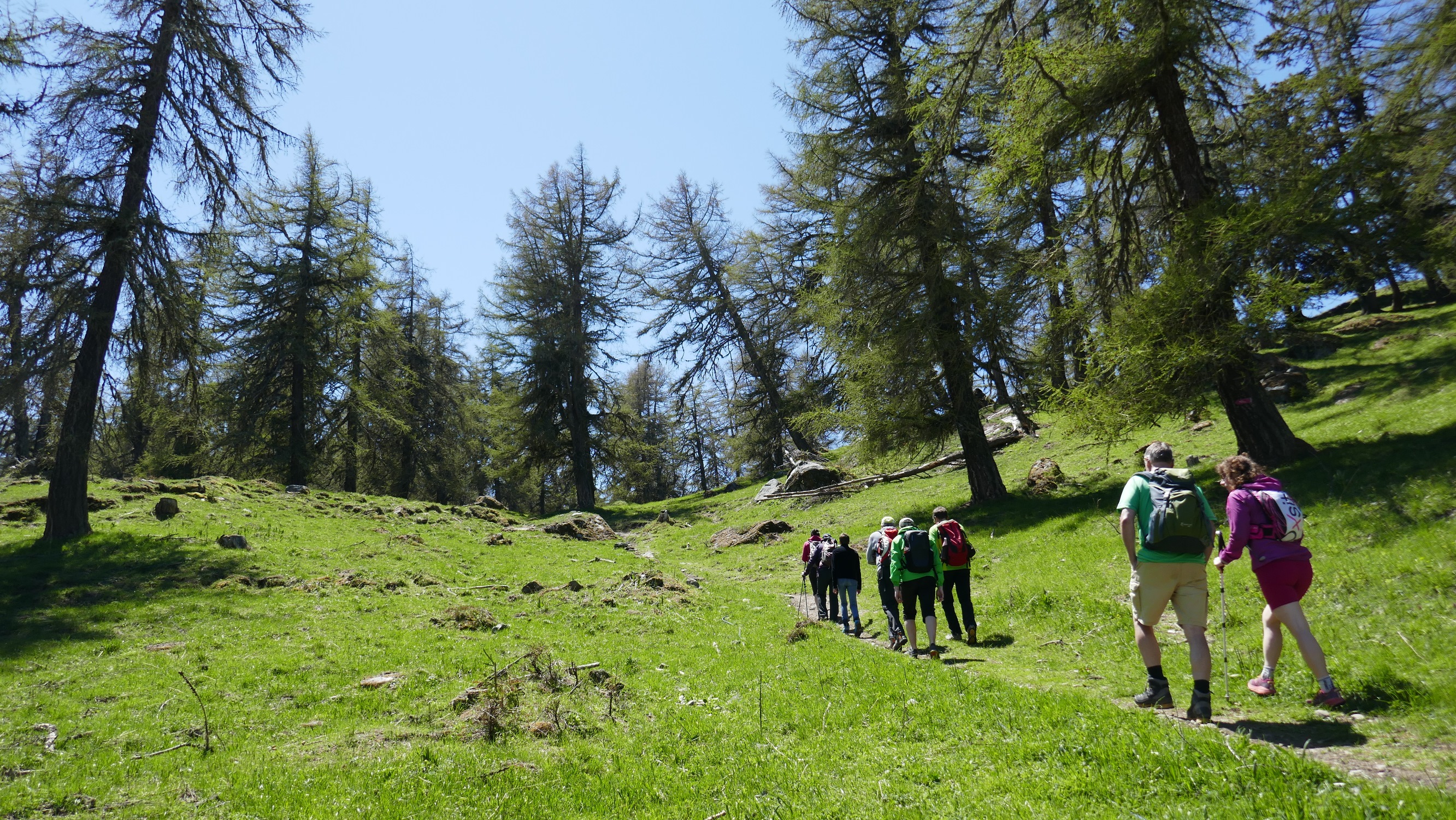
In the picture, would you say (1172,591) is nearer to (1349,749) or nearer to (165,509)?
(1349,749)

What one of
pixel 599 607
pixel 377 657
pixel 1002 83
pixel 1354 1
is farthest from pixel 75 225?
pixel 1354 1

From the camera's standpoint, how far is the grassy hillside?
16.0ft

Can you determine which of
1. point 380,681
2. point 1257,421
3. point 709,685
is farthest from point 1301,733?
point 380,681

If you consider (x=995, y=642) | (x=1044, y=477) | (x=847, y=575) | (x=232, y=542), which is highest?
(x=232, y=542)

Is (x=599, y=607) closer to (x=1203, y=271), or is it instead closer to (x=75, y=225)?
(x=1203, y=271)

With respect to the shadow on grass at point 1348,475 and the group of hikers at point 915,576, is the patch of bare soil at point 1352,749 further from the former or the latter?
the shadow on grass at point 1348,475

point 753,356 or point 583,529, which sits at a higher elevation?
point 753,356

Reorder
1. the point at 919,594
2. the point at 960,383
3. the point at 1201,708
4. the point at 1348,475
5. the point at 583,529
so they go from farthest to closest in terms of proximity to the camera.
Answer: the point at 583,529, the point at 960,383, the point at 1348,475, the point at 919,594, the point at 1201,708

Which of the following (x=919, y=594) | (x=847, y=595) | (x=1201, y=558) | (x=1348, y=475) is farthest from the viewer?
(x=847, y=595)

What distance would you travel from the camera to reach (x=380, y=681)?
8742mm

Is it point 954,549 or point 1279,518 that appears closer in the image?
point 1279,518

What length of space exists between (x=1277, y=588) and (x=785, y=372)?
3256cm

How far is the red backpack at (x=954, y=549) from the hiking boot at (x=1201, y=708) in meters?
4.56

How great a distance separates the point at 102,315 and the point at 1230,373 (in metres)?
24.5
